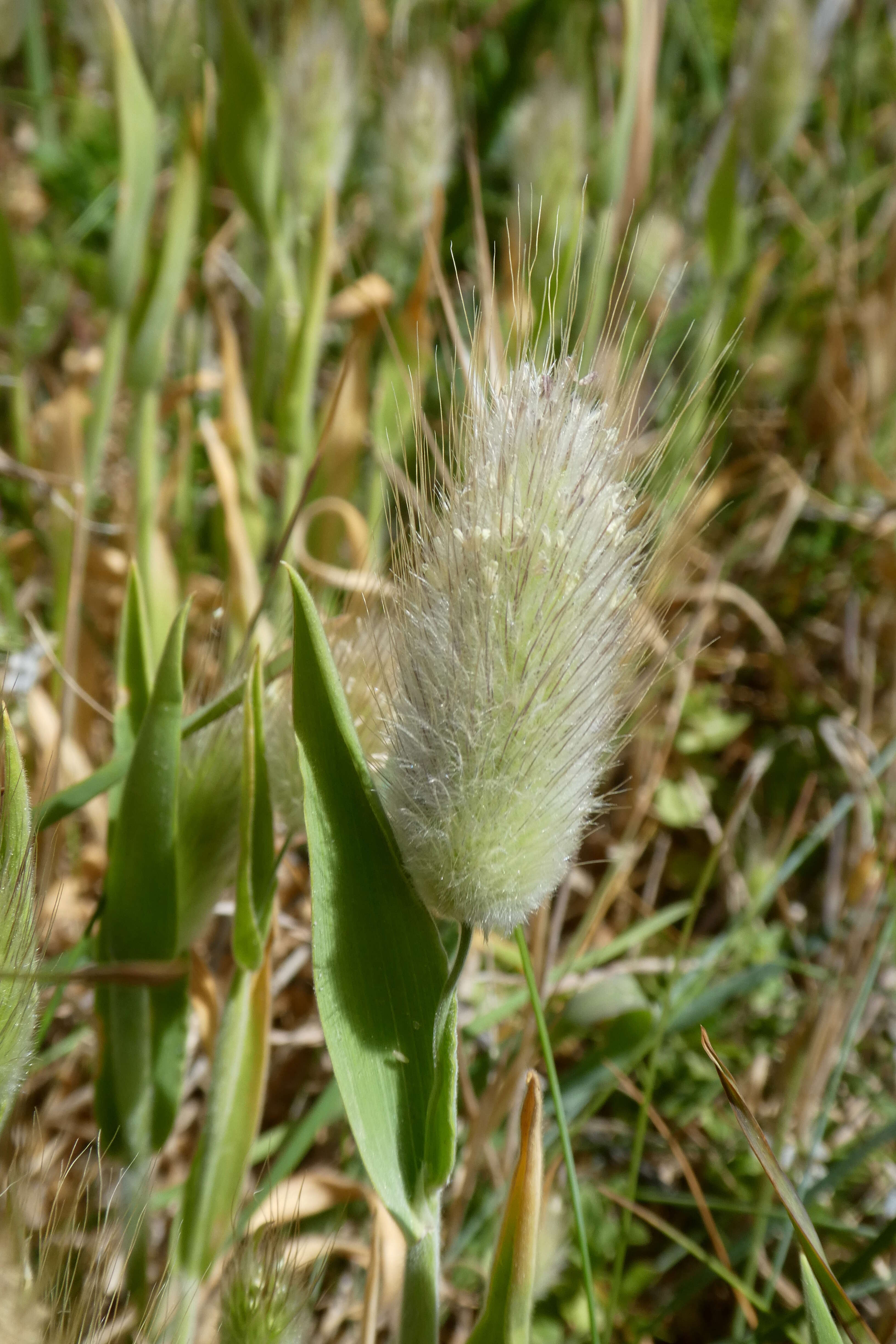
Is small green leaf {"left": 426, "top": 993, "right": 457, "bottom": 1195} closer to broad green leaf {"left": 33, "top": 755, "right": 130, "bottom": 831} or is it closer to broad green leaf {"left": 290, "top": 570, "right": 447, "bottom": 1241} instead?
broad green leaf {"left": 290, "top": 570, "right": 447, "bottom": 1241}

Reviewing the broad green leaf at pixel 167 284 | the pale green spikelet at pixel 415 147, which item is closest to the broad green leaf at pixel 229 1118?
the broad green leaf at pixel 167 284

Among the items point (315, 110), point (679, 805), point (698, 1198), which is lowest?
point (679, 805)

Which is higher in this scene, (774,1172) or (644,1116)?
(774,1172)

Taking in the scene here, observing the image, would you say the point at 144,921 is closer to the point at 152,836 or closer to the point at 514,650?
the point at 152,836

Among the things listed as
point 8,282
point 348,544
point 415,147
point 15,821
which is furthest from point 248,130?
point 15,821

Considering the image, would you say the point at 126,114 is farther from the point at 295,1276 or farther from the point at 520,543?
the point at 295,1276

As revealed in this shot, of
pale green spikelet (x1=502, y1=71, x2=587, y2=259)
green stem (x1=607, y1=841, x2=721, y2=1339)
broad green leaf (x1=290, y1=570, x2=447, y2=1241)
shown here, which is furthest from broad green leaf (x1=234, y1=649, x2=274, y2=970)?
pale green spikelet (x1=502, y1=71, x2=587, y2=259)

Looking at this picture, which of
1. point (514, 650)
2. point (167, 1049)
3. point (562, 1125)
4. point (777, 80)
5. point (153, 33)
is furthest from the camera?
point (777, 80)

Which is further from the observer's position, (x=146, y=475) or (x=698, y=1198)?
(x=146, y=475)
